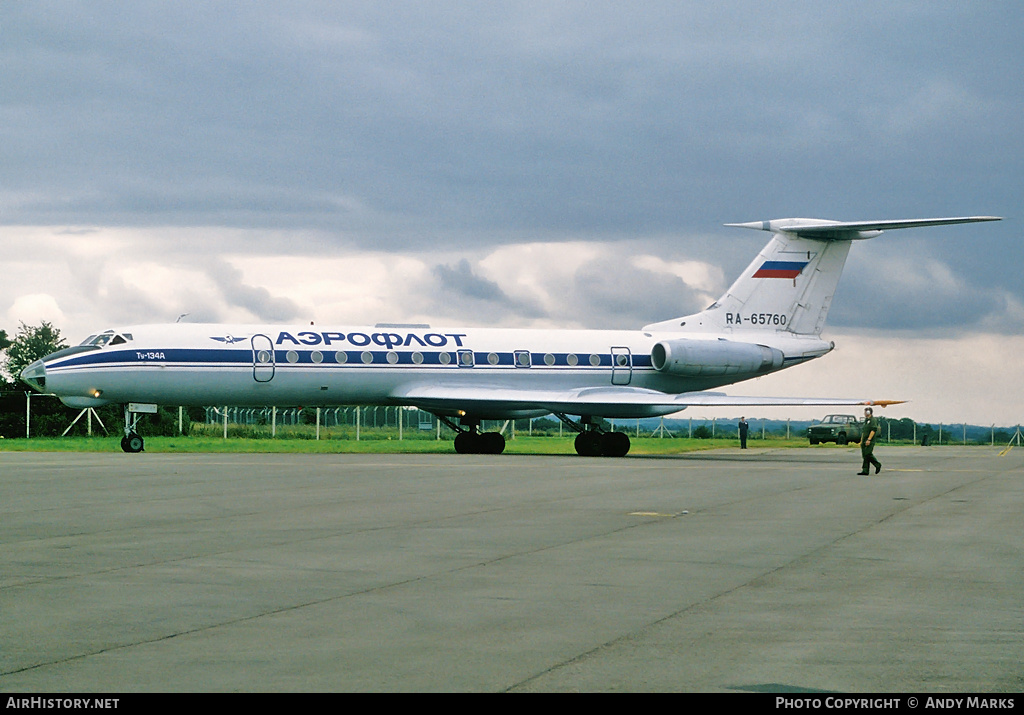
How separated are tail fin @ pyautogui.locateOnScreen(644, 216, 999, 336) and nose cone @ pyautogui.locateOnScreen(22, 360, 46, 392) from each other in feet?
64.7

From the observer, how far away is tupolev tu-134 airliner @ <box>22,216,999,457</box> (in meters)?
32.8

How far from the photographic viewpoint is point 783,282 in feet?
133

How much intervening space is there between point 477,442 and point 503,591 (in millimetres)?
28903

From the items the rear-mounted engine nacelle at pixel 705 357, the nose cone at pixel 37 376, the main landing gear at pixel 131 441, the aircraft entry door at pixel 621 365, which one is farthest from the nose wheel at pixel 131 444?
the rear-mounted engine nacelle at pixel 705 357

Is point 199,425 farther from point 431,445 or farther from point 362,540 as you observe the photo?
point 362,540

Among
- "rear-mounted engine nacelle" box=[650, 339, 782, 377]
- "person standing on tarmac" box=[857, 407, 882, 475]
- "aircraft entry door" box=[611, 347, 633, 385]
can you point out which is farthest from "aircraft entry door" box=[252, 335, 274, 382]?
"person standing on tarmac" box=[857, 407, 882, 475]

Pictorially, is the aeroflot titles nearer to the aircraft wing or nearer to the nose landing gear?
the aircraft wing

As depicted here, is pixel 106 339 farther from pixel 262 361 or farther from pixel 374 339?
pixel 374 339

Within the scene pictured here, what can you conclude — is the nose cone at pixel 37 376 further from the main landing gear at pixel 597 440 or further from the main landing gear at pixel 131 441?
the main landing gear at pixel 597 440

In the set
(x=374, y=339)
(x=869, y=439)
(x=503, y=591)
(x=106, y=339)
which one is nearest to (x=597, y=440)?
(x=374, y=339)

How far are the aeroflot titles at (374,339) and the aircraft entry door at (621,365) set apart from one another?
5091 mm
